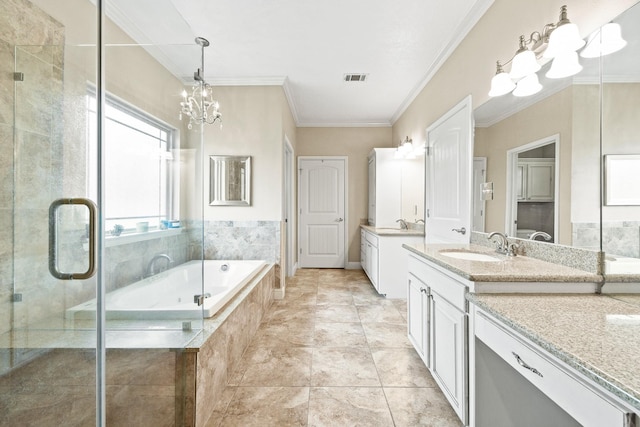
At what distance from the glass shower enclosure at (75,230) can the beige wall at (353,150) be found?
390 centimetres

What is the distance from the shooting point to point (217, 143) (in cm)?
360

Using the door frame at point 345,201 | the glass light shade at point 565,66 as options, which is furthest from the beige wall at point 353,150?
the glass light shade at point 565,66

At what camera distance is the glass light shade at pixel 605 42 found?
3.94 feet

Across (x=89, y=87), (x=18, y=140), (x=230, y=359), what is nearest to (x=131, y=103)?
(x=89, y=87)

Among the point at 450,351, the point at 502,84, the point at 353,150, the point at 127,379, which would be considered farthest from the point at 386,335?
the point at 353,150

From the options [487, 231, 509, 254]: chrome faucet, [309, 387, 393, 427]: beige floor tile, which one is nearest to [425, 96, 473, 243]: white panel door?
[487, 231, 509, 254]: chrome faucet

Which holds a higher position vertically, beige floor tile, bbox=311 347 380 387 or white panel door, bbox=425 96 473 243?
white panel door, bbox=425 96 473 243

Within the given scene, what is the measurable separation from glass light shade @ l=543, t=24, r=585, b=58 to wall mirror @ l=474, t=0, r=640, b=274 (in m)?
0.09

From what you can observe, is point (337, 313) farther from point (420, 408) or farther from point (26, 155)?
point (26, 155)

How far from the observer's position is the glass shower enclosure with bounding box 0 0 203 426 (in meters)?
1.12

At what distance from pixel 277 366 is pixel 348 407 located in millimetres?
623

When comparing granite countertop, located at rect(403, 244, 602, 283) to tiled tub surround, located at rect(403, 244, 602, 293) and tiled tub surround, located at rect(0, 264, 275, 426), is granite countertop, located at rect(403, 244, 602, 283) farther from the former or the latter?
tiled tub surround, located at rect(0, 264, 275, 426)

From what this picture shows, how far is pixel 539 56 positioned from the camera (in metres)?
1.65

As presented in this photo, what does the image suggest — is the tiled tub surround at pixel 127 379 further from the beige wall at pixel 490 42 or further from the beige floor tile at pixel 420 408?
the beige wall at pixel 490 42
